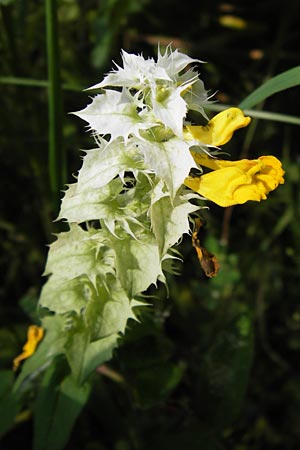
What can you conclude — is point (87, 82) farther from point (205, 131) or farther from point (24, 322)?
point (205, 131)

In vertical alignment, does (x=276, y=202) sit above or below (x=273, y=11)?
below

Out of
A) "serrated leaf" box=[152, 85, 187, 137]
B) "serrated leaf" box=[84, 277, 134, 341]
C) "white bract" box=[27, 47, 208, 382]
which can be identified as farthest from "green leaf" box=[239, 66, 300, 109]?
"serrated leaf" box=[84, 277, 134, 341]

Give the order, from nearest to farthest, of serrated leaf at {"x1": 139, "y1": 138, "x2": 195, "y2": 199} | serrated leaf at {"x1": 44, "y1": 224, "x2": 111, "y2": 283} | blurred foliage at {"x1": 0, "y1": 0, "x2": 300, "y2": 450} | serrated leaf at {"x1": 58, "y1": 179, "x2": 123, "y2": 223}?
1. serrated leaf at {"x1": 139, "y1": 138, "x2": 195, "y2": 199}
2. serrated leaf at {"x1": 58, "y1": 179, "x2": 123, "y2": 223}
3. serrated leaf at {"x1": 44, "y1": 224, "x2": 111, "y2": 283}
4. blurred foliage at {"x1": 0, "y1": 0, "x2": 300, "y2": 450}

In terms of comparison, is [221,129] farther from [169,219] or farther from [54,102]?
[54,102]

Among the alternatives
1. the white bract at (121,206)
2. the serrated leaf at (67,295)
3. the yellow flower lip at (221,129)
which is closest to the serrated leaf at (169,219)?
the white bract at (121,206)

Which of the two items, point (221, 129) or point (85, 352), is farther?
point (85, 352)

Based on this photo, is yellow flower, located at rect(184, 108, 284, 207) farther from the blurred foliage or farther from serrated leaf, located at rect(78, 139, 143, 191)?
the blurred foliage

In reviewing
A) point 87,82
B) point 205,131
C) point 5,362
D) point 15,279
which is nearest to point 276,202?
point 87,82

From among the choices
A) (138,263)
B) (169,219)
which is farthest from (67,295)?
(169,219)
